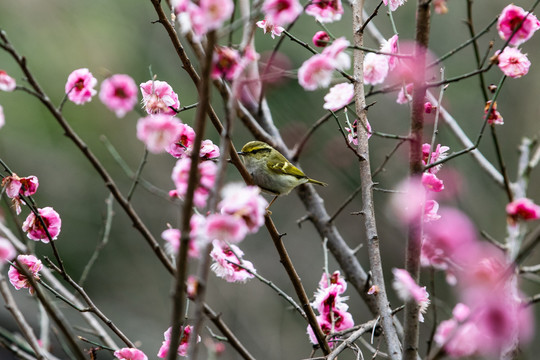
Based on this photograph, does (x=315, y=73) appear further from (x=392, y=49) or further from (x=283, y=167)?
(x=283, y=167)

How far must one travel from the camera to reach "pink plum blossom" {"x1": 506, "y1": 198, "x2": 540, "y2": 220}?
45.7 inches

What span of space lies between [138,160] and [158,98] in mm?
4917

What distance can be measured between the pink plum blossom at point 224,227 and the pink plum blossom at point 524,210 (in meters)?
0.63

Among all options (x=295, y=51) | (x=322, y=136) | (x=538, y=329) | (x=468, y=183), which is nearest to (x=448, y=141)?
(x=468, y=183)

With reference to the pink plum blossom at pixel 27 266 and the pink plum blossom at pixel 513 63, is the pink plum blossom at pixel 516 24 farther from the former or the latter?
the pink plum blossom at pixel 27 266

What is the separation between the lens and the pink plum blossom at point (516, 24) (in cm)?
158

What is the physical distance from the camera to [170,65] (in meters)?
6.64

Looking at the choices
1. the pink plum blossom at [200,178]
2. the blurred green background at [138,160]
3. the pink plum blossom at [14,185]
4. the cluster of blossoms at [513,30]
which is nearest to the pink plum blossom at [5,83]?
the pink plum blossom at [14,185]

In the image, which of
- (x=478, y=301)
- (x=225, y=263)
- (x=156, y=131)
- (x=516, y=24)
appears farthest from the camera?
(x=225, y=263)

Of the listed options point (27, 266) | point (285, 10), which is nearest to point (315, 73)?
point (285, 10)

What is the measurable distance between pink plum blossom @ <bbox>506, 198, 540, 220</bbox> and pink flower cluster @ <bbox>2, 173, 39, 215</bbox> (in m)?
1.27

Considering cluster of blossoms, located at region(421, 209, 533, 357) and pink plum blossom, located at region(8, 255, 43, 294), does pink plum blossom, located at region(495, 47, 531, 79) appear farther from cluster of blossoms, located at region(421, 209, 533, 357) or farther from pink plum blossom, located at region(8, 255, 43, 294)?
pink plum blossom, located at region(8, 255, 43, 294)

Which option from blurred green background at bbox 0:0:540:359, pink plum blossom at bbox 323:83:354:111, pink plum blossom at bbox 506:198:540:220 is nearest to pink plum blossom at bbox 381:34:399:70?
pink plum blossom at bbox 323:83:354:111

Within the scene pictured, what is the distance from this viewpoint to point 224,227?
3.20ft
